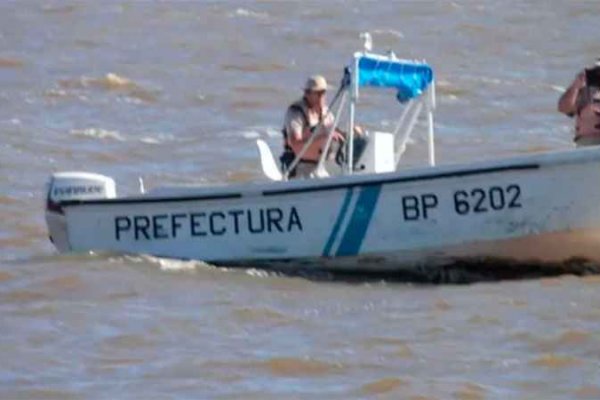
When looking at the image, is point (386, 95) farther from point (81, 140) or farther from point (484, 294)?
point (484, 294)

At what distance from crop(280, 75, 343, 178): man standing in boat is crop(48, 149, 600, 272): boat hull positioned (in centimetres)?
57

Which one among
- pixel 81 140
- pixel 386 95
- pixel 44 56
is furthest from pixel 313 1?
pixel 81 140

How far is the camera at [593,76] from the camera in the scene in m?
16.0

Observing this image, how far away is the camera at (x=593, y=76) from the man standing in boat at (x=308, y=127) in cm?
173

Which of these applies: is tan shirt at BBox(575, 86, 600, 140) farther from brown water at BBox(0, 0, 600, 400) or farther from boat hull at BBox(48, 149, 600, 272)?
brown water at BBox(0, 0, 600, 400)

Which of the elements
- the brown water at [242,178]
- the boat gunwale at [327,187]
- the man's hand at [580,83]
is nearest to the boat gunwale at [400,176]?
the boat gunwale at [327,187]

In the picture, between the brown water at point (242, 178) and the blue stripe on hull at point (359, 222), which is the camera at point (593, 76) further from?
the blue stripe on hull at point (359, 222)

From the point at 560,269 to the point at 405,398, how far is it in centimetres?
351

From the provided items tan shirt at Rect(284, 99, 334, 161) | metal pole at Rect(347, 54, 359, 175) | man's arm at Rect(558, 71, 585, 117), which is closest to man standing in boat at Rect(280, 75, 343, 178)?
tan shirt at Rect(284, 99, 334, 161)

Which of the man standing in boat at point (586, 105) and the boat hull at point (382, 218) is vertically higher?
the man standing in boat at point (586, 105)

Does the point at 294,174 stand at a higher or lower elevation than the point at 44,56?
higher

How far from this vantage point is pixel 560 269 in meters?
15.9

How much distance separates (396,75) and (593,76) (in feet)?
4.41

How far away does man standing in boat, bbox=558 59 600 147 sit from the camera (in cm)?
1591
